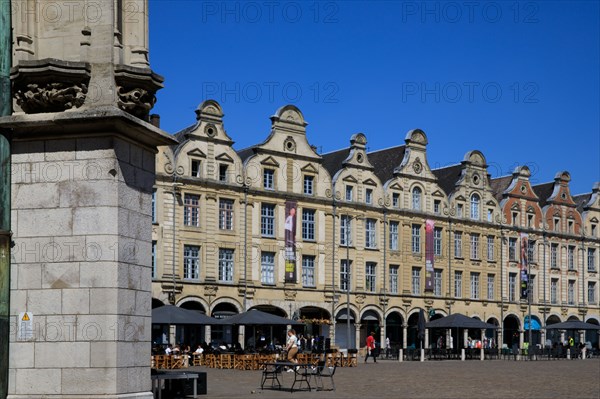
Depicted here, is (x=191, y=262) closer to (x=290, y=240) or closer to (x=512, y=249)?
(x=290, y=240)

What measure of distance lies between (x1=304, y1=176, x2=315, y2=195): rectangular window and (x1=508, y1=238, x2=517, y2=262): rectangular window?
17.8 meters

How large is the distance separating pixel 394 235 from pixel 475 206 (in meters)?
7.79

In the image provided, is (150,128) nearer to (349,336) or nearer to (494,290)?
(349,336)

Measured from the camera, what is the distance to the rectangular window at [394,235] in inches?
2213

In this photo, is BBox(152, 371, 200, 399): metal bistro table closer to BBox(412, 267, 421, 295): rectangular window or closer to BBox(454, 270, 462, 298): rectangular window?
BBox(412, 267, 421, 295): rectangular window

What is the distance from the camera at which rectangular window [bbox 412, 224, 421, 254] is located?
188ft

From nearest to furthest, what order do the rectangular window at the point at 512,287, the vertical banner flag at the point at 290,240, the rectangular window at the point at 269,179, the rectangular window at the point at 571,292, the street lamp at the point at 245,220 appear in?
the street lamp at the point at 245,220, the rectangular window at the point at 269,179, the vertical banner flag at the point at 290,240, the rectangular window at the point at 512,287, the rectangular window at the point at 571,292

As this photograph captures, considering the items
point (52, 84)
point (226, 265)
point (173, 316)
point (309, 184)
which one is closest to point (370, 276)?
point (309, 184)

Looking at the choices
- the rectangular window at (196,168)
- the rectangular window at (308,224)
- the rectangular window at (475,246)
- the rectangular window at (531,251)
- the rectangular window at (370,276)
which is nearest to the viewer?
the rectangular window at (196,168)

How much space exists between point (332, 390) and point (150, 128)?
41.0 ft

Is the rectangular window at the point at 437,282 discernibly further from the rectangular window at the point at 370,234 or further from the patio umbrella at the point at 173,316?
the patio umbrella at the point at 173,316

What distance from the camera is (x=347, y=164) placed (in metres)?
53.6

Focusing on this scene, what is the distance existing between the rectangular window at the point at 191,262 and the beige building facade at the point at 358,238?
6 cm

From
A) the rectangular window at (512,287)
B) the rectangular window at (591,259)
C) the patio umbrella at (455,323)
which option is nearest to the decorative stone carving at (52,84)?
the patio umbrella at (455,323)
